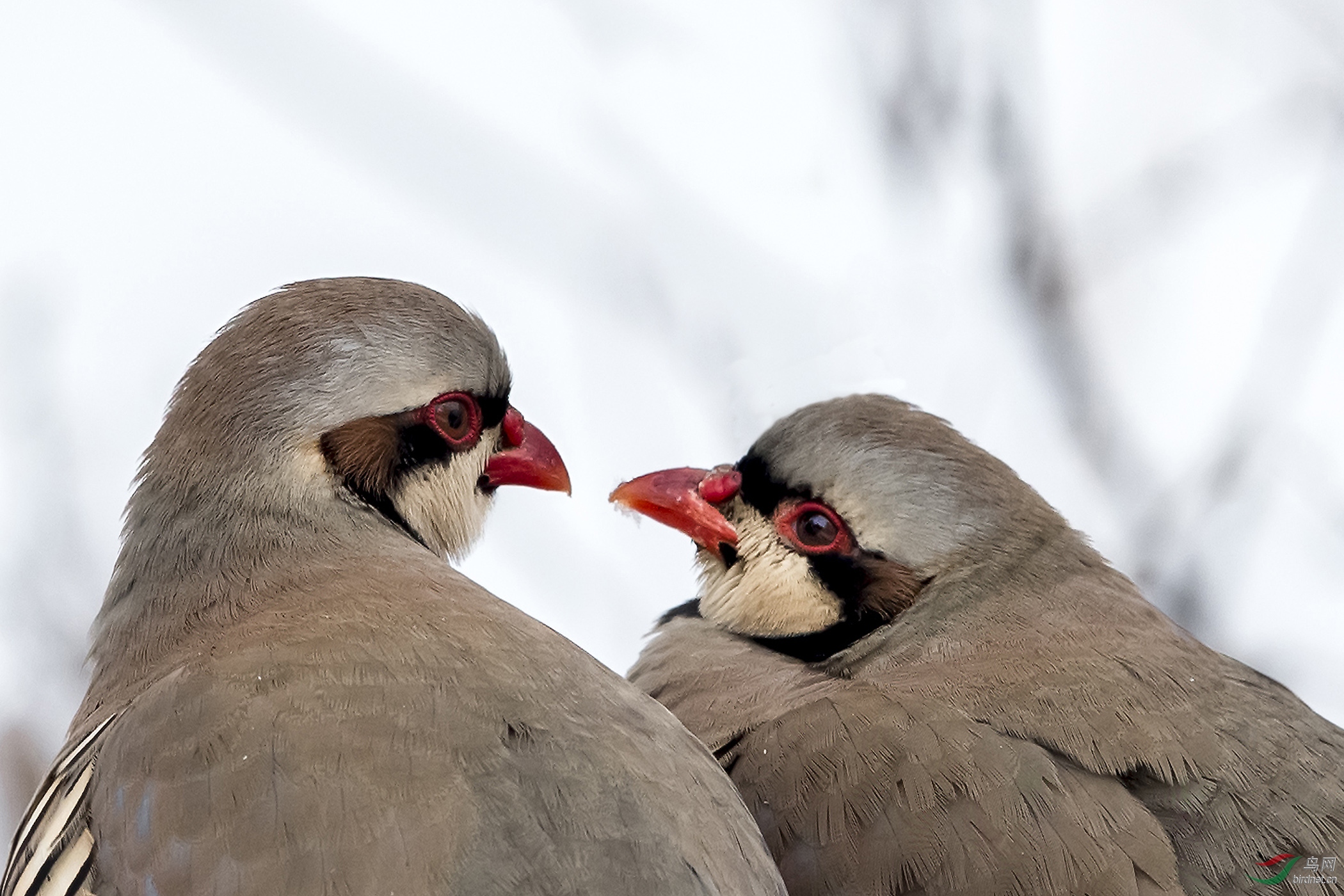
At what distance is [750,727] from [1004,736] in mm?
601

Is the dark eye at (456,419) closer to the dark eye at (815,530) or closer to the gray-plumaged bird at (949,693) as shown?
the gray-plumaged bird at (949,693)

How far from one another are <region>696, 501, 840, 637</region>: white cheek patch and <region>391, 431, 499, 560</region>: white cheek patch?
775 mm

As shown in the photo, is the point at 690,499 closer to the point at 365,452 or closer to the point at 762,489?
the point at 762,489

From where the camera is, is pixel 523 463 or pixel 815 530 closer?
pixel 523 463

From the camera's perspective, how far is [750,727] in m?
3.37

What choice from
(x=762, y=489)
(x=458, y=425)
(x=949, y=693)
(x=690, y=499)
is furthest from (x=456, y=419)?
(x=949, y=693)

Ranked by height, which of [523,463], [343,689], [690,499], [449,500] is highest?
[690,499]

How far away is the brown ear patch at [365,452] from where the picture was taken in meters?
3.47

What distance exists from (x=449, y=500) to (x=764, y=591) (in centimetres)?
98

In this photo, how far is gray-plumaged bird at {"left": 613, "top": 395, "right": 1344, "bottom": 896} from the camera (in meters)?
2.84

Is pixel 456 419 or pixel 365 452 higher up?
pixel 456 419

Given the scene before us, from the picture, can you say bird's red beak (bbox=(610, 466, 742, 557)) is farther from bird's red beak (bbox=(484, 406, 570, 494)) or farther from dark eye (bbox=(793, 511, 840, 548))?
bird's red beak (bbox=(484, 406, 570, 494))

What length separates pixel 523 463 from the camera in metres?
3.93

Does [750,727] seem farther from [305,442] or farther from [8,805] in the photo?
[8,805]
